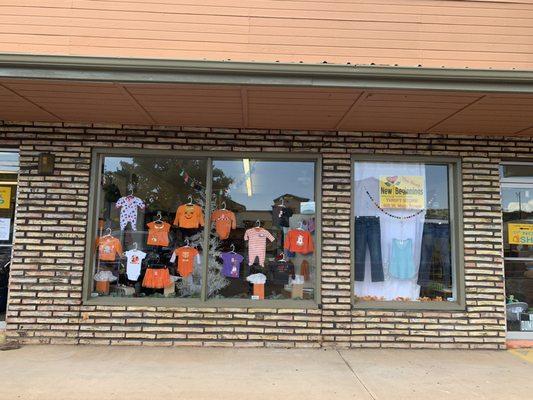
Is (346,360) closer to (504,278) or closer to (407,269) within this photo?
(407,269)

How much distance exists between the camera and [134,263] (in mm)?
6500

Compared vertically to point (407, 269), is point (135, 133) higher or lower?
higher

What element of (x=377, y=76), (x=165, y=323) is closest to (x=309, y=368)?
(x=165, y=323)

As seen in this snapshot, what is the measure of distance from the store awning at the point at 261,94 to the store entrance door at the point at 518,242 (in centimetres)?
91

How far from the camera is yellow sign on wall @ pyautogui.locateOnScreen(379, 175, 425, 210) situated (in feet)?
21.5

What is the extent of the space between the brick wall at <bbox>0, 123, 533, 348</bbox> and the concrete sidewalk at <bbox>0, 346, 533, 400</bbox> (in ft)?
0.74

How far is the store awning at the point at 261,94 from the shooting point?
4.51 metres

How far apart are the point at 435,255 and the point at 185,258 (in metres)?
3.55

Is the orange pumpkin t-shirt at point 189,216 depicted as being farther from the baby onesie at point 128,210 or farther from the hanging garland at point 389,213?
the hanging garland at point 389,213

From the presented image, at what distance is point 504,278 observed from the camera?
6.35 meters

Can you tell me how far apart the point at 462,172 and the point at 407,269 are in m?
1.55

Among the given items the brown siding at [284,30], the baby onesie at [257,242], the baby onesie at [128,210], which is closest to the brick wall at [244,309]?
the baby onesie at [128,210]

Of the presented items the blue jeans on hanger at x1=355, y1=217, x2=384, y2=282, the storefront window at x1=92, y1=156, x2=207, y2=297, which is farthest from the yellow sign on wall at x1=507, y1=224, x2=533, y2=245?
the storefront window at x1=92, y1=156, x2=207, y2=297

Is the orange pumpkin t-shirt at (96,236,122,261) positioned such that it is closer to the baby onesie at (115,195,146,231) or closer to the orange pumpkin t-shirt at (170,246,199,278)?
the baby onesie at (115,195,146,231)
